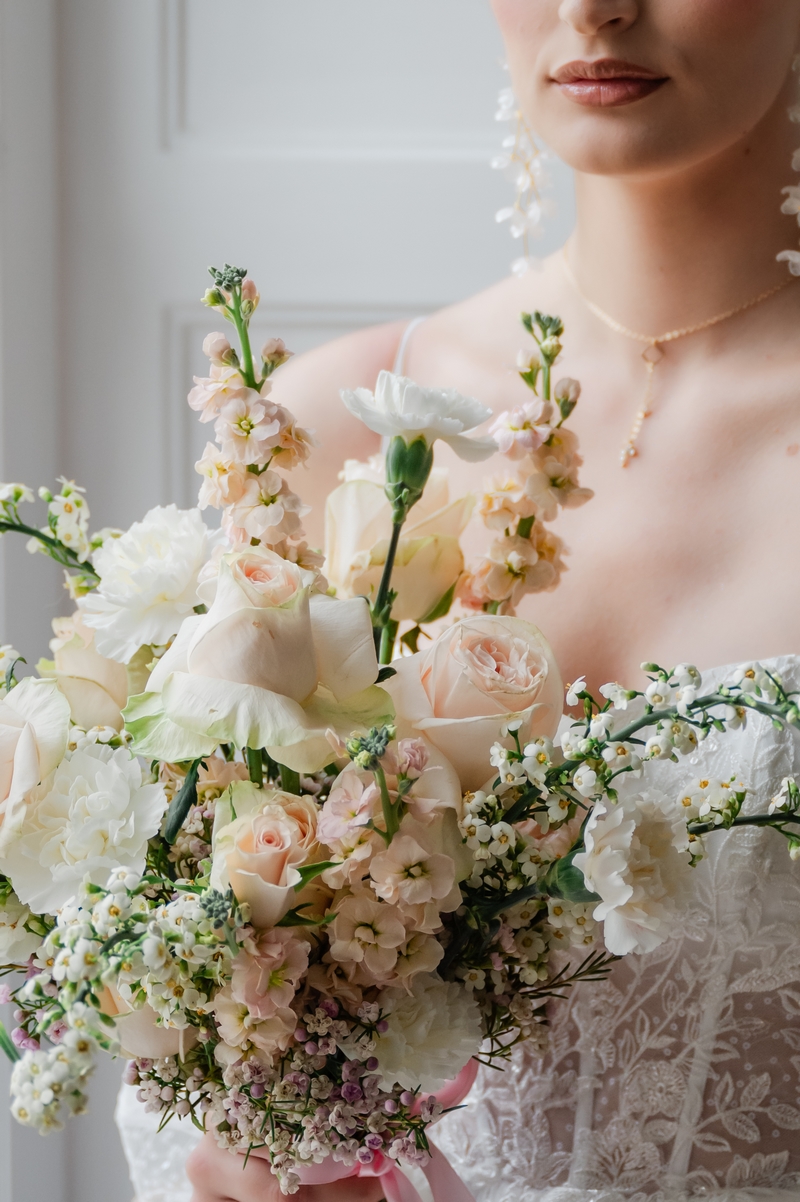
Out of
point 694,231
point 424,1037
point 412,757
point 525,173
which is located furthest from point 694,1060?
point 525,173

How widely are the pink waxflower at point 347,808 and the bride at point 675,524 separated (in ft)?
1.03

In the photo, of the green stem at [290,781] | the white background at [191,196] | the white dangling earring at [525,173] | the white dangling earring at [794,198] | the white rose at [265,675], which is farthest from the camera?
the white background at [191,196]

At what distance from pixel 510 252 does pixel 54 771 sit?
1076 mm

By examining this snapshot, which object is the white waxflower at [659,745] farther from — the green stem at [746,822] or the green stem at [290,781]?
the green stem at [290,781]

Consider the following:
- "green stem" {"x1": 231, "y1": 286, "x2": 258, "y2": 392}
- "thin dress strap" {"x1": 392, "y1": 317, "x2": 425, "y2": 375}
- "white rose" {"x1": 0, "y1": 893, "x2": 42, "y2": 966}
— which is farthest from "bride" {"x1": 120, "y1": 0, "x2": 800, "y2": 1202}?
"green stem" {"x1": 231, "y1": 286, "x2": 258, "y2": 392}

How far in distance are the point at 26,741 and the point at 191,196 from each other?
1090 mm

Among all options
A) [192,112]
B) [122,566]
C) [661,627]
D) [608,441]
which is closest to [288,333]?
[192,112]

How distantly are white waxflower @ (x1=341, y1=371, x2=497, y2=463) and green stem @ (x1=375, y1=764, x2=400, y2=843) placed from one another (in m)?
0.21

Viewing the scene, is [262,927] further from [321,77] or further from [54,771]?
[321,77]

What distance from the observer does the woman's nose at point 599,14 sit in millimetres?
879

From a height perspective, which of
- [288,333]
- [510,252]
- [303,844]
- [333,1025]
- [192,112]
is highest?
[192,112]

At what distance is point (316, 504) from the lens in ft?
4.07

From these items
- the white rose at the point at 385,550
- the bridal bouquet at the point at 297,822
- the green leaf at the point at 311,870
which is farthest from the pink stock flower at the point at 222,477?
the green leaf at the point at 311,870

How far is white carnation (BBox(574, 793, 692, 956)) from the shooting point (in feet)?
1.86
